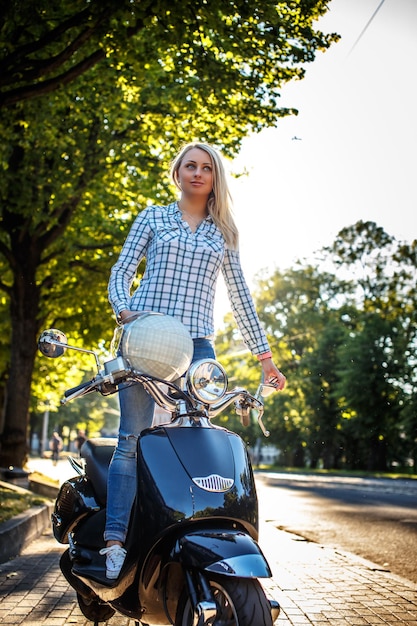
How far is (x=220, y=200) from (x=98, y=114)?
35.3 feet

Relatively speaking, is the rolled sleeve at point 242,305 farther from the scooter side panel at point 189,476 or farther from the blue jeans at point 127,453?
the scooter side panel at point 189,476

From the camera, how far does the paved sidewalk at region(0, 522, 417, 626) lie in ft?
15.3

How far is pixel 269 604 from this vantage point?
2641 millimetres

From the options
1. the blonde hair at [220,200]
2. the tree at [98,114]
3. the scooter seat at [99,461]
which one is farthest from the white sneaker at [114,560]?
the tree at [98,114]

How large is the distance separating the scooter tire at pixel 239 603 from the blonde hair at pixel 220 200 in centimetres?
171

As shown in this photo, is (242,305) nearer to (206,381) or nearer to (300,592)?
(206,381)

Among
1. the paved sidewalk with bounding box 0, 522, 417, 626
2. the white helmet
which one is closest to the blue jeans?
the white helmet

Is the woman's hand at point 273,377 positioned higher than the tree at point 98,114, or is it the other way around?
the tree at point 98,114

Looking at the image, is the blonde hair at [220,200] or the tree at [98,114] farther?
the tree at [98,114]

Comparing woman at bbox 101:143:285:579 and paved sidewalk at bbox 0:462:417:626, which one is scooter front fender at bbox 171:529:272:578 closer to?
woman at bbox 101:143:285:579

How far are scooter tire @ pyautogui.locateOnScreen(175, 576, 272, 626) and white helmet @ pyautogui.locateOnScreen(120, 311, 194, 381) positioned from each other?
31.2 inches

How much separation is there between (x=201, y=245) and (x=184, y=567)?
1.50m

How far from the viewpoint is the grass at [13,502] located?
27.0ft

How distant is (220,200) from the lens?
382 centimetres
